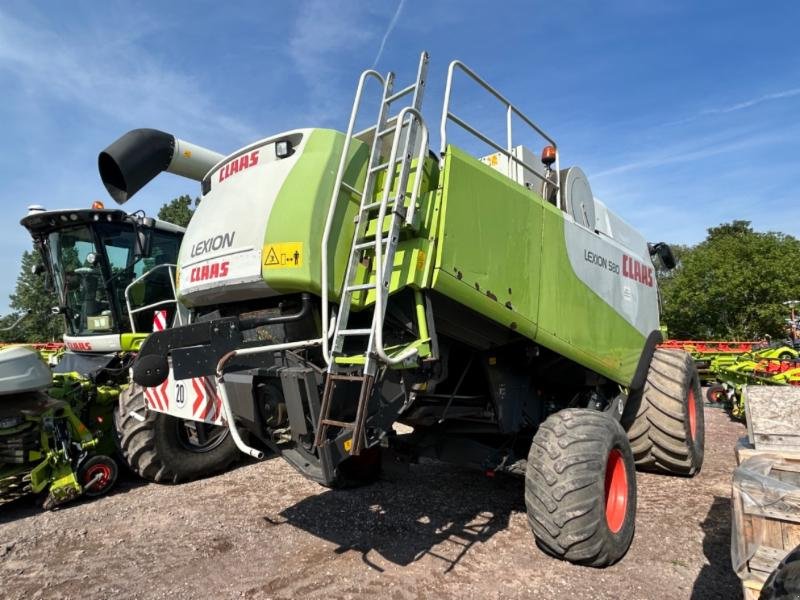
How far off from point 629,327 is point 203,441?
4.34 m

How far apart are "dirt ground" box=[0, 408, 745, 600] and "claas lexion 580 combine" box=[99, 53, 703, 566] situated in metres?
0.34

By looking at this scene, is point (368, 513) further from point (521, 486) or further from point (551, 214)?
point (551, 214)

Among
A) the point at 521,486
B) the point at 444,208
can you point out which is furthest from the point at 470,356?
the point at 521,486

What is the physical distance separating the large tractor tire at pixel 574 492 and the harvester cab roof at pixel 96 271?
191 inches

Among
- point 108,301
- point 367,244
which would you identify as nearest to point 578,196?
point 367,244

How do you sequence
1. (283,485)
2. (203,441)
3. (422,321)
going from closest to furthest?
(422,321)
(283,485)
(203,441)

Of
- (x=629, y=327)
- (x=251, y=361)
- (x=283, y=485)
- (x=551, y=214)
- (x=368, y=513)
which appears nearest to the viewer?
(x=251, y=361)

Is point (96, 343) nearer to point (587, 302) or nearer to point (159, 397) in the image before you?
point (159, 397)

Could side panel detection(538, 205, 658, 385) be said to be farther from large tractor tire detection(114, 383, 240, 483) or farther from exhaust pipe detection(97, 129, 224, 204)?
large tractor tire detection(114, 383, 240, 483)

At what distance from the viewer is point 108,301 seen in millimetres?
6516

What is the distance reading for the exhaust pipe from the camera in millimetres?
4336

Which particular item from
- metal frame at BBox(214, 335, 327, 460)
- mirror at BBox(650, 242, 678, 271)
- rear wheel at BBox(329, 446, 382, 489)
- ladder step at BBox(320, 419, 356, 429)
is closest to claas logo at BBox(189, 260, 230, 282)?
metal frame at BBox(214, 335, 327, 460)

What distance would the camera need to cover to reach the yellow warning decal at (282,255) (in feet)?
10.1

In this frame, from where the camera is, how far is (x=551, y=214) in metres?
3.94
